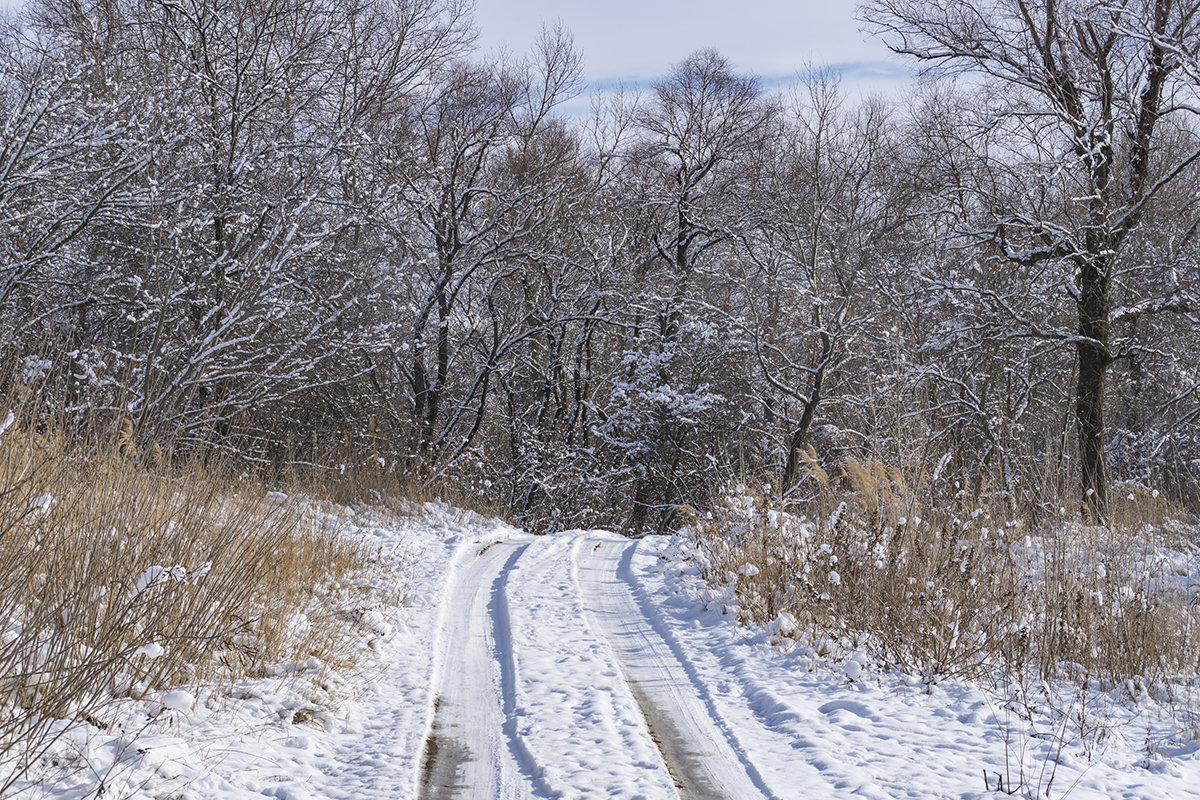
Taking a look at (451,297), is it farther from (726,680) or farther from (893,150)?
(726,680)

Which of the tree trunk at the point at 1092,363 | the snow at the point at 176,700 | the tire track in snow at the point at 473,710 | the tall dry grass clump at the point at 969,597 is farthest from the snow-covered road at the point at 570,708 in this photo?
the tree trunk at the point at 1092,363

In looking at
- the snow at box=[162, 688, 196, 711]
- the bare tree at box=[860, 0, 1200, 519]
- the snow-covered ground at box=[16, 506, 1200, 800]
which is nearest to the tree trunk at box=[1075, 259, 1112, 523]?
the bare tree at box=[860, 0, 1200, 519]

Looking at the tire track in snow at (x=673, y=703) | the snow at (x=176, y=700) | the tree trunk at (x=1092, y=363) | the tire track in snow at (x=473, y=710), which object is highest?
the tree trunk at (x=1092, y=363)

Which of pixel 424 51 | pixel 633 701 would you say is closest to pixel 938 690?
pixel 633 701

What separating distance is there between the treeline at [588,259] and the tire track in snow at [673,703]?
2.68 meters

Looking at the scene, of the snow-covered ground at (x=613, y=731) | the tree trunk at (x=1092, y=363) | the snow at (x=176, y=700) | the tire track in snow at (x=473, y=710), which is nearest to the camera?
the snow at (x=176, y=700)

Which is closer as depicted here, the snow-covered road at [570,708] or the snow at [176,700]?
the snow at [176,700]

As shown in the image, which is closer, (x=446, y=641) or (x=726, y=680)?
(x=726, y=680)

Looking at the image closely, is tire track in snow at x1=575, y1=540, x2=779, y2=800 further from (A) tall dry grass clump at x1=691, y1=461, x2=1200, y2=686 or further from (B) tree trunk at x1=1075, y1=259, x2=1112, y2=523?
(B) tree trunk at x1=1075, y1=259, x2=1112, y2=523

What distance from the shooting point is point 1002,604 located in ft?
20.2

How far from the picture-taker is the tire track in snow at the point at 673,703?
412 cm

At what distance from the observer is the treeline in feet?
32.6

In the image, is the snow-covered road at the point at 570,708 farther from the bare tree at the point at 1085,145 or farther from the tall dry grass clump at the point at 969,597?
the bare tree at the point at 1085,145

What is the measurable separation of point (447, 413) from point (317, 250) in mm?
8586
